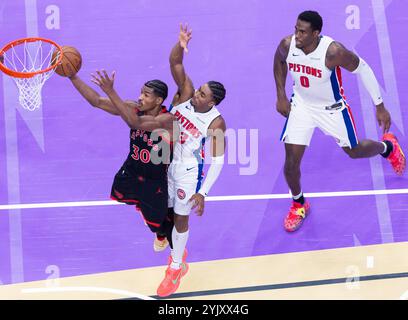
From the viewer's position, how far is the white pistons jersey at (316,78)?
7820 millimetres

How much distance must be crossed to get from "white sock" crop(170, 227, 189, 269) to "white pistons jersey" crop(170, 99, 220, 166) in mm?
670

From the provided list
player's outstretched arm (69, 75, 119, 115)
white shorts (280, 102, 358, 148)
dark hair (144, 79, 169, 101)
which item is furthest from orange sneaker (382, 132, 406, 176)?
player's outstretched arm (69, 75, 119, 115)

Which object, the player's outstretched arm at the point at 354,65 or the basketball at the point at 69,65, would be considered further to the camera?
the player's outstretched arm at the point at 354,65

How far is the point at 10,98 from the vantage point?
9.50m

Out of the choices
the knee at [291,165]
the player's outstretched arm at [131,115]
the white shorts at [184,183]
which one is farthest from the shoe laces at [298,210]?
the player's outstretched arm at [131,115]

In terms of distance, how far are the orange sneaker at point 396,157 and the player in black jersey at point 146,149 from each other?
259 cm

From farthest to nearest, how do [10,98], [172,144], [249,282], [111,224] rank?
[10,98] → [111,224] → [249,282] → [172,144]

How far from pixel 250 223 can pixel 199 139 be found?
1.44 metres

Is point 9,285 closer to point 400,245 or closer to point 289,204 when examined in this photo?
point 289,204

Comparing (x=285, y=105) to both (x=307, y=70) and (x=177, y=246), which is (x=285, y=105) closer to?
(x=307, y=70)

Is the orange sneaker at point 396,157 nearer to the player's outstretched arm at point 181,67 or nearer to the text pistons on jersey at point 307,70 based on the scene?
the text pistons on jersey at point 307,70

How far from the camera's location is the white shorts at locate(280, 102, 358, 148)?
8141mm

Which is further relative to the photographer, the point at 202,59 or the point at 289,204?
the point at 202,59
